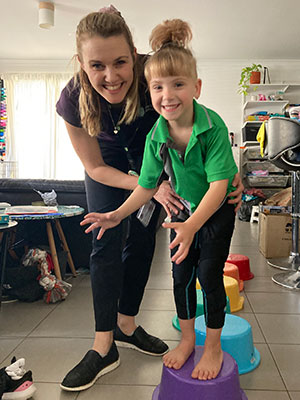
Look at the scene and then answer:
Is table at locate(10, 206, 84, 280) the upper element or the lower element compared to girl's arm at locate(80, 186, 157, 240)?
lower

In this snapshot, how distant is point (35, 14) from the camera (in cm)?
486

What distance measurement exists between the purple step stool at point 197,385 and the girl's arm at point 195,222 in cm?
40

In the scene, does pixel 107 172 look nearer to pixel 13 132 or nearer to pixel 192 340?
pixel 192 340

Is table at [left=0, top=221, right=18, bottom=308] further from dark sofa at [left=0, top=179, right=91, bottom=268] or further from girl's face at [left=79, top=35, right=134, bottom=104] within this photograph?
girl's face at [left=79, top=35, right=134, bottom=104]

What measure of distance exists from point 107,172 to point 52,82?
643 cm

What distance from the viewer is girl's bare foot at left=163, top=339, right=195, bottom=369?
1157 mm

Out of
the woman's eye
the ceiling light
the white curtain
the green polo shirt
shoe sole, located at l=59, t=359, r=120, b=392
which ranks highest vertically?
the ceiling light

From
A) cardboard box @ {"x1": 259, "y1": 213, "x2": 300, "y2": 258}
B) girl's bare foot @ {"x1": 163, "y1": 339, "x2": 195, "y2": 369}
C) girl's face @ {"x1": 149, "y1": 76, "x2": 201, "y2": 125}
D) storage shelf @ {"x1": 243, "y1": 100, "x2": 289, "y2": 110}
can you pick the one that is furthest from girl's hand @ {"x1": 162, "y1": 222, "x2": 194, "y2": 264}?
storage shelf @ {"x1": 243, "y1": 100, "x2": 289, "y2": 110}

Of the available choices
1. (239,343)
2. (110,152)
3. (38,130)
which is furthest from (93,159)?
(38,130)

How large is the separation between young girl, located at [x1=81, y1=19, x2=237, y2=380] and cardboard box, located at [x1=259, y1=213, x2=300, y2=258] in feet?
6.65

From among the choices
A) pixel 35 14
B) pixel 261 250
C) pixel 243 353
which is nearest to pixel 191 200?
pixel 243 353

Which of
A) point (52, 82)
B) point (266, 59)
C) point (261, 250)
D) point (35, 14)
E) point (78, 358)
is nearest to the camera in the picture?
point (78, 358)

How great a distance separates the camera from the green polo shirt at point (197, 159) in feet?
3.38

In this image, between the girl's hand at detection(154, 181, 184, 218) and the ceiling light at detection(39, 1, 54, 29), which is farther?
the ceiling light at detection(39, 1, 54, 29)
